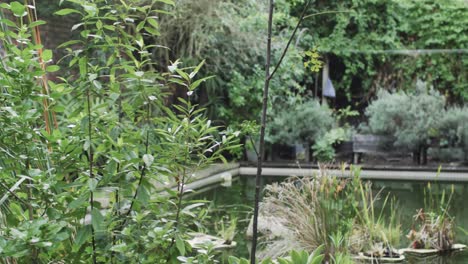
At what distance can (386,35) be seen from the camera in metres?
12.6

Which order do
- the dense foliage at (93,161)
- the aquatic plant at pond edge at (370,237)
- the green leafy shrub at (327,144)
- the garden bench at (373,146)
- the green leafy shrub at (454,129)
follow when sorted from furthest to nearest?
the garden bench at (373,146), the green leafy shrub at (327,144), the green leafy shrub at (454,129), the aquatic plant at pond edge at (370,237), the dense foliage at (93,161)

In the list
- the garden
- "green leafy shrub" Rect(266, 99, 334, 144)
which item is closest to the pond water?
the garden

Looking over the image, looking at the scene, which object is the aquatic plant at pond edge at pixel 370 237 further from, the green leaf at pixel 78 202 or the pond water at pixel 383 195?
the green leaf at pixel 78 202

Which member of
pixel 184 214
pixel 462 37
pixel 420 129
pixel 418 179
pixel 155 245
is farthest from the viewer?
pixel 462 37

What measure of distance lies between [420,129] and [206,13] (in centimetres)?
410

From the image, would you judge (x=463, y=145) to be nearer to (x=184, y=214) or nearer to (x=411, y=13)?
(x=411, y=13)

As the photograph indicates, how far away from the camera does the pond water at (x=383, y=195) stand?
463 cm

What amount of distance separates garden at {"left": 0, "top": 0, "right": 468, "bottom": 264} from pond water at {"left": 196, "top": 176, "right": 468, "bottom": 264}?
3cm

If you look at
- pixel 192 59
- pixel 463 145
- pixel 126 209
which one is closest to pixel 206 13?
pixel 192 59

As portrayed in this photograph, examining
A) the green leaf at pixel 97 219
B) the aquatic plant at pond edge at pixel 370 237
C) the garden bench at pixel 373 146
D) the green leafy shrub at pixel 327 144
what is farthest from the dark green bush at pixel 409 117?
the green leaf at pixel 97 219

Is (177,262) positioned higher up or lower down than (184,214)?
lower down

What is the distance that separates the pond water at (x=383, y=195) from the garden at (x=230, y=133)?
0.03 m

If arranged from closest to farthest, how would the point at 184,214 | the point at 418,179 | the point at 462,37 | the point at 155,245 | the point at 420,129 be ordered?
the point at 155,245
the point at 184,214
the point at 418,179
the point at 420,129
the point at 462,37

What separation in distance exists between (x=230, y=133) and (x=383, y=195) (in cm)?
618
